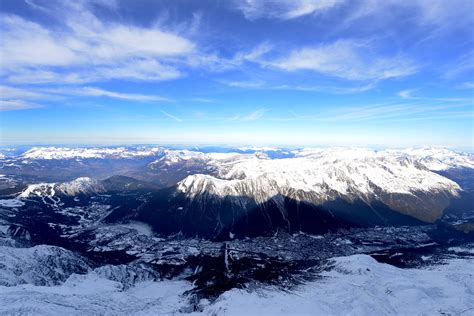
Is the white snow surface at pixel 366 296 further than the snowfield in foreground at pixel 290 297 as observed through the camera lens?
Yes

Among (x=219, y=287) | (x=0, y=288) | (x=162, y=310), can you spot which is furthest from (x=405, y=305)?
(x=0, y=288)

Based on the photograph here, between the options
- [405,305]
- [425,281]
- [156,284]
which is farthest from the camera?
[156,284]

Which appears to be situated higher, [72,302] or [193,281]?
[72,302]

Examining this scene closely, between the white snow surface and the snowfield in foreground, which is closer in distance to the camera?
the snowfield in foreground

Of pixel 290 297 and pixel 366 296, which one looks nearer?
pixel 366 296

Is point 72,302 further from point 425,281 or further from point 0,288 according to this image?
point 425,281

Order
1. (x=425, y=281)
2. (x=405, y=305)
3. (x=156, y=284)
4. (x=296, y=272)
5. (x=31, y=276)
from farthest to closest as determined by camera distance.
→ (x=296, y=272) → (x=156, y=284) → (x=425, y=281) → (x=31, y=276) → (x=405, y=305)

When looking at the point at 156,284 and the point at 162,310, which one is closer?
the point at 162,310

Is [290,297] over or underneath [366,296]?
underneath
